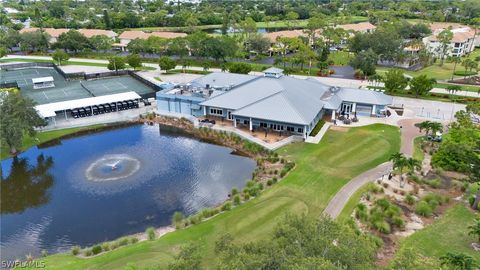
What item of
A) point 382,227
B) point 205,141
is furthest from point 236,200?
point 205,141

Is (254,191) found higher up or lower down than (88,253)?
higher up

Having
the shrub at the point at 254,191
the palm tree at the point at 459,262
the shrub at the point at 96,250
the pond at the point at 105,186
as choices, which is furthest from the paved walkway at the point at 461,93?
the shrub at the point at 96,250

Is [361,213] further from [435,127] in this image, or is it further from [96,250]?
[96,250]

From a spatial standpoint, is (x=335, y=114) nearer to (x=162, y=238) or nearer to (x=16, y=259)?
(x=162, y=238)

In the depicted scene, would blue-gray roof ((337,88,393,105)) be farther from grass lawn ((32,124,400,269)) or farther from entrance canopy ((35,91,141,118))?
entrance canopy ((35,91,141,118))

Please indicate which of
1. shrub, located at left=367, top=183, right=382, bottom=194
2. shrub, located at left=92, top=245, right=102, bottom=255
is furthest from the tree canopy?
shrub, located at left=367, top=183, right=382, bottom=194
